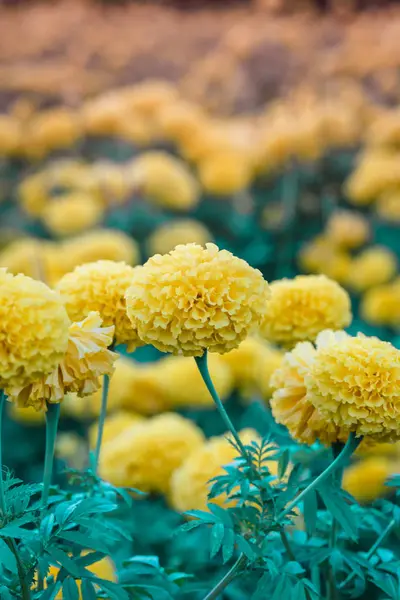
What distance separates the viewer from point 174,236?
3.41m

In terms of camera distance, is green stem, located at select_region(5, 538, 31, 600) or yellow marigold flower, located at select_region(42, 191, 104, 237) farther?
yellow marigold flower, located at select_region(42, 191, 104, 237)

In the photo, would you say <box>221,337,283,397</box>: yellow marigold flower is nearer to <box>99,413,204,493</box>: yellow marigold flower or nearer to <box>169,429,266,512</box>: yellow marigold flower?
<box>99,413,204,493</box>: yellow marigold flower

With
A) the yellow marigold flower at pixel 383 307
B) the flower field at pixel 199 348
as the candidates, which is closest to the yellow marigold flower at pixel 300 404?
the flower field at pixel 199 348

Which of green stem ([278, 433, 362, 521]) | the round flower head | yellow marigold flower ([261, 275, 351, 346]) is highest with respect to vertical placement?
the round flower head

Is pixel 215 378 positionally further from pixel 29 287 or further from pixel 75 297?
pixel 29 287

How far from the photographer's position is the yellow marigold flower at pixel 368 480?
204 cm

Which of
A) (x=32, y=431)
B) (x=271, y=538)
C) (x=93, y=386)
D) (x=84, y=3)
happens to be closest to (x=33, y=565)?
(x=93, y=386)

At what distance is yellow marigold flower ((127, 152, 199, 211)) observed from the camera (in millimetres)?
3500

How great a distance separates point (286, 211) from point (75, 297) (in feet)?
9.47

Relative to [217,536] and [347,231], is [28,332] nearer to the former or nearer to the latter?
[217,536]

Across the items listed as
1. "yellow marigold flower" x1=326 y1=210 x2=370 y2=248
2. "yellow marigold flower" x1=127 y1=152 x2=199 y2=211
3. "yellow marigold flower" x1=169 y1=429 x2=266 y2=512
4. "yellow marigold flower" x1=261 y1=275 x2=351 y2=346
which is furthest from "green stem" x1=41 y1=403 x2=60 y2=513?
"yellow marigold flower" x1=326 y1=210 x2=370 y2=248

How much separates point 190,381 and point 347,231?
5.54ft

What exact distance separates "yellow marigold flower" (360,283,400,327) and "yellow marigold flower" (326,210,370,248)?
22.4 inches

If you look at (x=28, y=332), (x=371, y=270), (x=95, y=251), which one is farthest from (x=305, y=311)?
(x=371, y=270)
